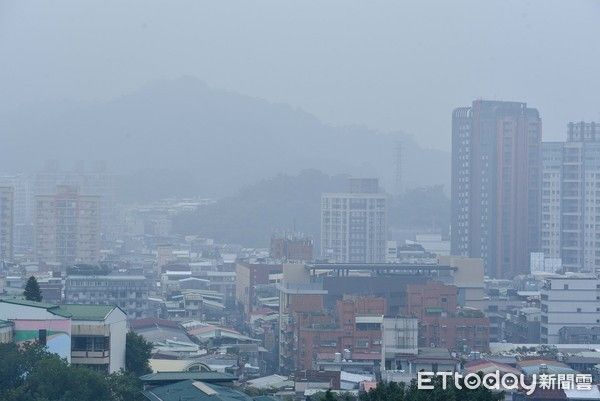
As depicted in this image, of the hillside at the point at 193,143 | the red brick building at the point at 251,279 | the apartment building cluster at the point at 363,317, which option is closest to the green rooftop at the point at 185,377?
the apartment building cluster at the point at 363,317

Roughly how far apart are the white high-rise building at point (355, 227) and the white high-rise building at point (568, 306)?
1056 centimetres

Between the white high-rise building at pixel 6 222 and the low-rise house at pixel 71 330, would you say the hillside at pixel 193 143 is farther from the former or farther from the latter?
the low-rise house at pixel 71 330

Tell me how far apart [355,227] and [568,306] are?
37.5 ft

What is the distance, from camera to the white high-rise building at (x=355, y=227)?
80.6ft

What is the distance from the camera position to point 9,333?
279 inches

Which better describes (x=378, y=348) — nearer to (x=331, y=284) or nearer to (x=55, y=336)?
(x=331, y=284)

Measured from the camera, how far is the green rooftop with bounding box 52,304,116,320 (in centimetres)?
738

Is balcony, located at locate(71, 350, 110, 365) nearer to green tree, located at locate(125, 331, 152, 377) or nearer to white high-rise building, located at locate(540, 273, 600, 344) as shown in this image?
green tree, located at locate(125, 331, 152, 377)

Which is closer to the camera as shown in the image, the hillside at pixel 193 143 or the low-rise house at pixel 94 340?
the low-rise house at pixel 94 340

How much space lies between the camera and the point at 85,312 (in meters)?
7.60

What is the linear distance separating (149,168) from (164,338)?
30.6 m

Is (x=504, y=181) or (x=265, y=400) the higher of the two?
(x=504, y=181)

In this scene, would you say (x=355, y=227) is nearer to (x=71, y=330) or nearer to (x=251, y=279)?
(x=251, y=279)

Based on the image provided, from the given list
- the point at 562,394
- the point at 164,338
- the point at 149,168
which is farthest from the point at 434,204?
the point at 562,394
